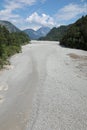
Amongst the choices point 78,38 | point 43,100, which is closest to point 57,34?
point 78,38

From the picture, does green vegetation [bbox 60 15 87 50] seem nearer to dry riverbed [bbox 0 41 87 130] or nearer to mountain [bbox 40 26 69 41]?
dry riverbed [bbox 0 41 87 130]

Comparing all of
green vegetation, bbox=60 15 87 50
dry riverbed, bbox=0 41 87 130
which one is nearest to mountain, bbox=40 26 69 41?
green vegetation, bbox=60 15 87 50

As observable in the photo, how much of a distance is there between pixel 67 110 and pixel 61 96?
3.35 metres

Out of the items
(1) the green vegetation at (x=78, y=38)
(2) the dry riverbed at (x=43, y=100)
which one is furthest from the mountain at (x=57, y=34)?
(2) the dry riverbed at (x=43, y=100)

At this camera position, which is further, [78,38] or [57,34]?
[57,34]

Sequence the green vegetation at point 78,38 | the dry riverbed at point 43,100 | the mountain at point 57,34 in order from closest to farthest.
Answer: the dry riverbed at point 43,100 < the green vegetation at point 78,38 < the mountain at point 57,34

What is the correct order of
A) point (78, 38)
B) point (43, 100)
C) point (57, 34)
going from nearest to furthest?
point (43, 100) → point (78, 38) → point (57, 34)

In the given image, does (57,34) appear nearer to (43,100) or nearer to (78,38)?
(78,38)

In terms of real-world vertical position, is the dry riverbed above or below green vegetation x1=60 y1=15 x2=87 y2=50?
below

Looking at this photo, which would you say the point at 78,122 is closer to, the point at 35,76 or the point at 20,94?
the point at 20,94

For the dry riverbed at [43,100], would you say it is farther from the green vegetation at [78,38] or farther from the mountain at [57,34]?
the mountain at [57,34]

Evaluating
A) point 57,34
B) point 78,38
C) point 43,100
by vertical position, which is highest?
point 78,38

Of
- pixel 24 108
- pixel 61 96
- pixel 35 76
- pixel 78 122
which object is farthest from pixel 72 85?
pixel 78 122

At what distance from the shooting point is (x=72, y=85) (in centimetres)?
2402
